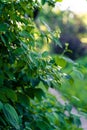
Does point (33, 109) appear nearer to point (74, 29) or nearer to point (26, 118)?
point (26, 118)

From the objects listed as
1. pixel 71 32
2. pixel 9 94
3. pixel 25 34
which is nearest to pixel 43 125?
pixel 9 94

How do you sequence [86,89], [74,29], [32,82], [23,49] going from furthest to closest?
[74,29] → [86,89] → [32,82] → [23,49]

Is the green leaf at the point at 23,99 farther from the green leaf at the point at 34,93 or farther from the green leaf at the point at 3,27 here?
the green leaf at the point at 3,27

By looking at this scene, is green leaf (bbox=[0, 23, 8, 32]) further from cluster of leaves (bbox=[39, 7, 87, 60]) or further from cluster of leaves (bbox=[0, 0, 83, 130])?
cluster of leaves (bbox=[39, 7, 87, 60])

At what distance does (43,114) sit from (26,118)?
18 cm

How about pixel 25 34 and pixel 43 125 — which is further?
pixel 43 125

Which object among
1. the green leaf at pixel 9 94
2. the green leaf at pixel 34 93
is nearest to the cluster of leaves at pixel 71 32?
the green leaf at pixel 34 93

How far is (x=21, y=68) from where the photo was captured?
75.1 inches

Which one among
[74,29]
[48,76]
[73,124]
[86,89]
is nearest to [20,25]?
[48,76]

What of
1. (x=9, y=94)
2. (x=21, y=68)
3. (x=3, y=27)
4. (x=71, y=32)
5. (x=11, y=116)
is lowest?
(x=11, y=116)

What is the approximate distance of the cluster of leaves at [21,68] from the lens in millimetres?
1666

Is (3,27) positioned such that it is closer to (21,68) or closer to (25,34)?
(25,34)

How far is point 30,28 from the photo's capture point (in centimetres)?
177

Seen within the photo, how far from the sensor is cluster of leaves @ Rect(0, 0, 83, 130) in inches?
65.6
